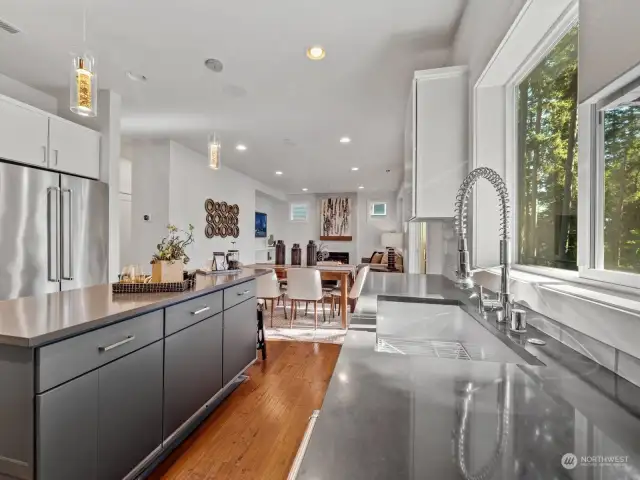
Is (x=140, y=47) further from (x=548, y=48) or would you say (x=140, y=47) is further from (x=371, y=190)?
(x=371, y=190)

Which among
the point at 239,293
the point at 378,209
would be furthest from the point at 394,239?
the point at 239,293

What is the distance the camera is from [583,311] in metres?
0.78

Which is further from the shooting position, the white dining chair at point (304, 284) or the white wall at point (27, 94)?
the white dining chair at point (304, 284)

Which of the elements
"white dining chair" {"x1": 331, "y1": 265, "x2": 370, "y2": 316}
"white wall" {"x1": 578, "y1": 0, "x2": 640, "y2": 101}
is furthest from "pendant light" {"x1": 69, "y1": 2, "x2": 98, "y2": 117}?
"white dining chair" {"x1": 331, "y1": 265, "x2": 370, "y2": 316}

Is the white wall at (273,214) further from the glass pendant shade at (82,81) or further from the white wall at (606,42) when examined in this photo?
the white wall at (606,42)

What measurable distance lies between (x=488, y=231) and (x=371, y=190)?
7824mm

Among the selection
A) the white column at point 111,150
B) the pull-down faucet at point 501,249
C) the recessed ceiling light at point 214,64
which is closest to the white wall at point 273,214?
the white column at point 111,150

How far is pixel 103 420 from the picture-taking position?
132 centimetres

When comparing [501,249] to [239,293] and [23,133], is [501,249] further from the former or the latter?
[23,133]

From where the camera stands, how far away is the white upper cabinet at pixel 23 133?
2555mm

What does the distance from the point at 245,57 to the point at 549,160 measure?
226 centimetres

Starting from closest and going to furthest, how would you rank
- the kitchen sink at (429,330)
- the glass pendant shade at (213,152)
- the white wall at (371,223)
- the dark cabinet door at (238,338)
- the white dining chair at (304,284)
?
the kitchen sink at (429,330) < the dark cabinet door at (238,338) < the glass pendant shade at (213,152) < the white dining chair at (304,284) < the white wall at (371,223)

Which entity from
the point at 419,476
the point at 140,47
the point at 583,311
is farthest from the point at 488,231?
the point at 140,47

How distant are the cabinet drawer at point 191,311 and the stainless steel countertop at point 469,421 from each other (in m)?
1.33
